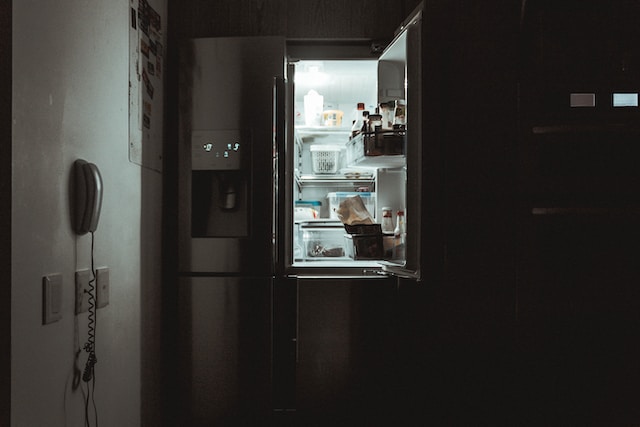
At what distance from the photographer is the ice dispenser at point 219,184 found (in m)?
2.19

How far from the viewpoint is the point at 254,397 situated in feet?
7.11

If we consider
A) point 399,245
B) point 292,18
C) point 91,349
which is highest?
point 292,18

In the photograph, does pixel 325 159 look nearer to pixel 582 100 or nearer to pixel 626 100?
pixel 582 100

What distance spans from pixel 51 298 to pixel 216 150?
1065 millimetres

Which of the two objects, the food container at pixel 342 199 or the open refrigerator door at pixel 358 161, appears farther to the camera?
the food container at pixel 342 199

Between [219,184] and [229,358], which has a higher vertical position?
[219,184]

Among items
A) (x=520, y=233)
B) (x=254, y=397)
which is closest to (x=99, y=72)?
(x=254, y=397)

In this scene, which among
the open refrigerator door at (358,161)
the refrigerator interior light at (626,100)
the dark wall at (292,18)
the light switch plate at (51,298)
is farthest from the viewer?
the dark wall at (292,18)

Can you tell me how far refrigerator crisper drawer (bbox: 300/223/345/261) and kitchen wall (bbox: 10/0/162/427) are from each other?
2.88 ft

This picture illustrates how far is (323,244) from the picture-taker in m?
2.64

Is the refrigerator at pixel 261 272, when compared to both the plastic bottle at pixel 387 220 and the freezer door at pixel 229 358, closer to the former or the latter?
the freezer door at pixel 229 358

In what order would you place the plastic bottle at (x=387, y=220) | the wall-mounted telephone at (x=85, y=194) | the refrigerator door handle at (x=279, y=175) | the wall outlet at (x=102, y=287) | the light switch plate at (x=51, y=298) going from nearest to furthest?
1. the light switch plate at (x=51, y=298)
2. the wall-mounted telephone at (x=85, y=194)
3. the wall outlet at (x=102, y=287)
4. the refrigerator door handle at (x=279, y=175)
5. the plastic bottle at (x=387, y=220)
